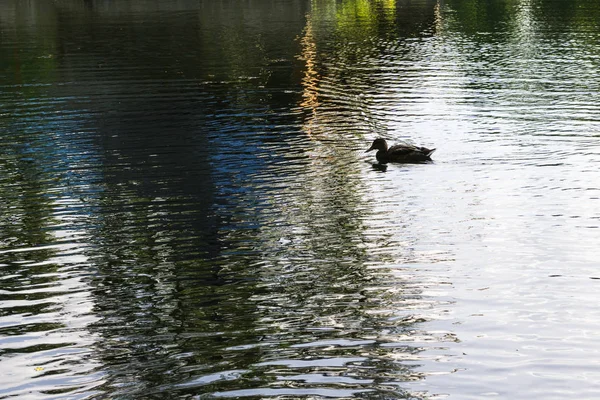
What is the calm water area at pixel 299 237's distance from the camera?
1334 cm

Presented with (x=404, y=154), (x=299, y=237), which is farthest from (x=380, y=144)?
(x=299, y=237)

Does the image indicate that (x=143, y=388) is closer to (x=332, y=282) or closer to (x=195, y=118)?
(x=332, y=282)

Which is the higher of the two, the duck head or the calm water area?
the duck head

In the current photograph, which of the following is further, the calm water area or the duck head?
the duck head

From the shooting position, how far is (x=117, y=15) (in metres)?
95.4

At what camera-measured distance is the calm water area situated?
13344 mm

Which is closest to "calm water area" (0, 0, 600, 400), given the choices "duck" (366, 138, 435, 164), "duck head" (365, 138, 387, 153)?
"duck" (366, 138, 435, 164)

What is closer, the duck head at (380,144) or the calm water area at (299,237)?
the calm water area at (299,237)

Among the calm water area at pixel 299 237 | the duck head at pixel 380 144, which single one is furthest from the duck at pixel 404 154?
the calm water area at pixel 299 237

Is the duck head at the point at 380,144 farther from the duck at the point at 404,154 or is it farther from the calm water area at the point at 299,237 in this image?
the calm water area at the point at 299,237

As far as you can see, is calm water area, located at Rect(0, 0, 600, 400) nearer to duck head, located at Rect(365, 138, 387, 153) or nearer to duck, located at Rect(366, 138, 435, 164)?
duck, located at Rect(366, 138, 435, 164)

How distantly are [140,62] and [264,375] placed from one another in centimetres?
4543

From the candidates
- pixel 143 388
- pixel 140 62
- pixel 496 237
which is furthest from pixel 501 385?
pixel 140 62

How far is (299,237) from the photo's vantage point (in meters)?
20.1
